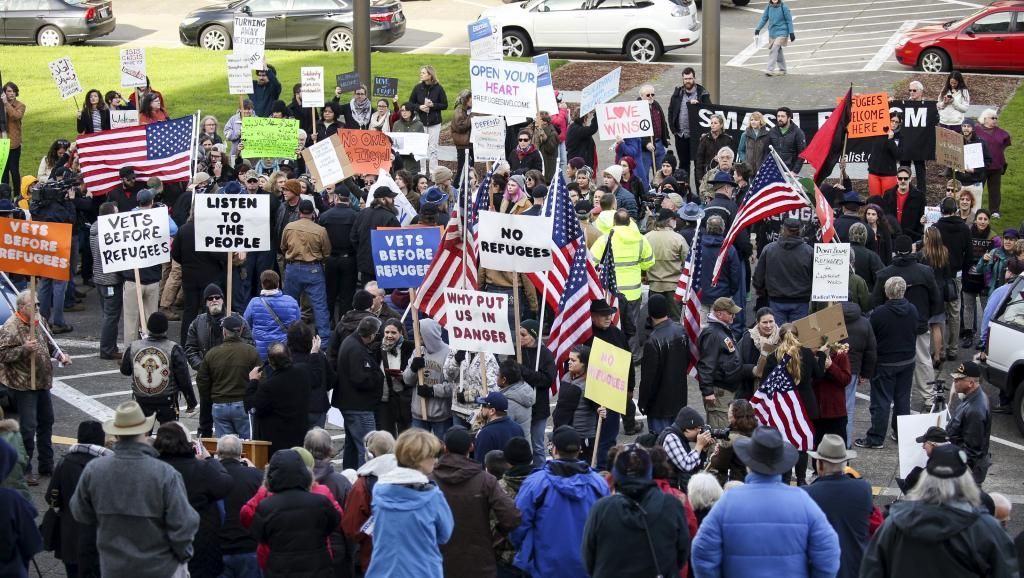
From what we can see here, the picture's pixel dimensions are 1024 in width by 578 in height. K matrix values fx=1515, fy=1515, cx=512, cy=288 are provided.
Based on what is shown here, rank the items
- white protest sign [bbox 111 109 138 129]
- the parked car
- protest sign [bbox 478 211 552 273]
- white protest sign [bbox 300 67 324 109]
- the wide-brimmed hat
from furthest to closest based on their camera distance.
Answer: the parked car, white protest sign [bbox 300 67 324 109], white protest sign [bbox 111 109 138 129], protest sign [bbox 478 211 552 273], the wide-brimmed hat

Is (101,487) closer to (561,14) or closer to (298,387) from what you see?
(298,387)

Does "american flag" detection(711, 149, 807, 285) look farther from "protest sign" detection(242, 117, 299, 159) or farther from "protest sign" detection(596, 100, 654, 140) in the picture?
"protest sign" detection(242, 117, 299, 159)

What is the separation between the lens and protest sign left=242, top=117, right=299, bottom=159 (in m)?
20.4

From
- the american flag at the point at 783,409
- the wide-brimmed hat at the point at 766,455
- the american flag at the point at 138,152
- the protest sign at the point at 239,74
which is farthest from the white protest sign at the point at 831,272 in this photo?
the protest sign at the point at 239,74

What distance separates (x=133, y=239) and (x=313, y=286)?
2.36 metres

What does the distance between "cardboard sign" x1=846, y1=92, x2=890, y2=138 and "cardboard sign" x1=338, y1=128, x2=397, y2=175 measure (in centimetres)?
630

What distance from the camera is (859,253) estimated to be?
54.5ft

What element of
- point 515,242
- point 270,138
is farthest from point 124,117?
point 515,242

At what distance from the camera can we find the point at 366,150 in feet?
64.6

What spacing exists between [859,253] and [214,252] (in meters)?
7.17

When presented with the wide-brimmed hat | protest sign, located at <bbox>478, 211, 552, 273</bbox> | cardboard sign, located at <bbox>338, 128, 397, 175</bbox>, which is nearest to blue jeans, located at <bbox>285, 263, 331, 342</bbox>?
cardboard sign, located at <bbox>338, 128, 397, 175</bbox>

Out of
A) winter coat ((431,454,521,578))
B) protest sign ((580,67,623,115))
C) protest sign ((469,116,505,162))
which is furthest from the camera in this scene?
protest sign ((580,67,623,115))

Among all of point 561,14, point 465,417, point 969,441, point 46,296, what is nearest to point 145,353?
point 465,417

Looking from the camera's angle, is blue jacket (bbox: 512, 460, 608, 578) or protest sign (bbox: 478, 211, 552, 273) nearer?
blue jacket (bbox: 512, 460, 608, 578)
